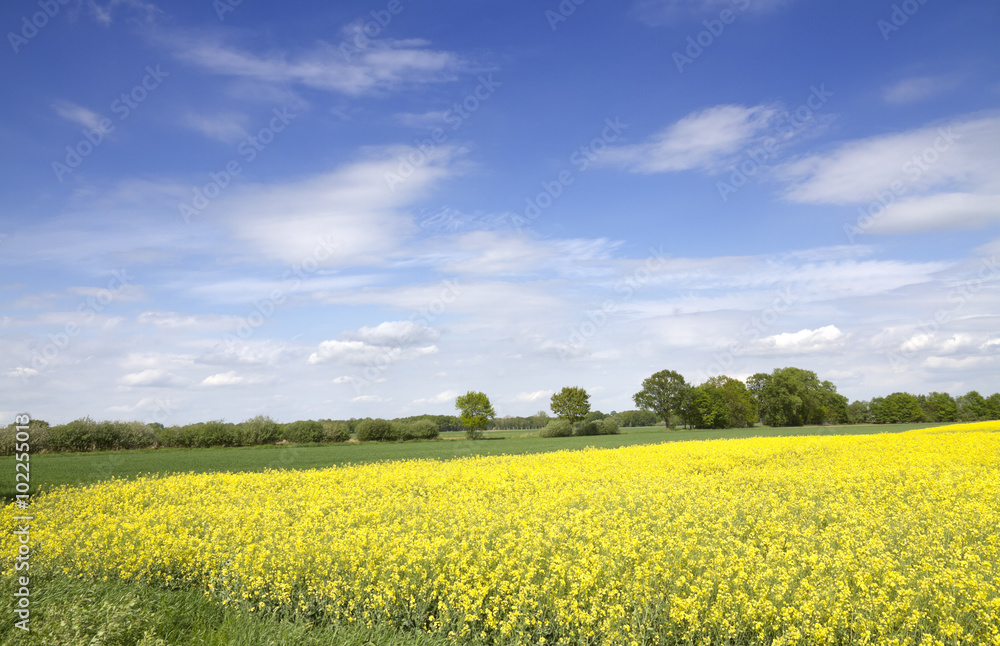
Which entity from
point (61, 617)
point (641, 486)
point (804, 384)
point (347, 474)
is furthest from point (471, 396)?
point (61, 617)

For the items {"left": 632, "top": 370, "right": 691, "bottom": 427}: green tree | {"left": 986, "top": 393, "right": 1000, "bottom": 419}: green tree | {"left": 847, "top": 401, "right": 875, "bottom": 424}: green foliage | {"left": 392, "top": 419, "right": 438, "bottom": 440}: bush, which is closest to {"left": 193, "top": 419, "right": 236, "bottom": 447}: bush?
{"left": 392, "top": 419, "right": 438, "bottom": 440}: bush

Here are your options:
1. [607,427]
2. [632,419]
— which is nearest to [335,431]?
[607,427]

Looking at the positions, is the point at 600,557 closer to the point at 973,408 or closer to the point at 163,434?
the point at 163,434

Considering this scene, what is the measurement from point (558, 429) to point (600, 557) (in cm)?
6653

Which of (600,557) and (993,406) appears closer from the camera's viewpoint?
(600,557)

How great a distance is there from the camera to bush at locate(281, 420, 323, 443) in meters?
56.0

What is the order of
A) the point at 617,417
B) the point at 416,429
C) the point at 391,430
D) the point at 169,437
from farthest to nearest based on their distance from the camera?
the point at 617,417
the point at 416,429
the point at 391,430
the point at 169,437

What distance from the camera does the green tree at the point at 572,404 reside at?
276 feet

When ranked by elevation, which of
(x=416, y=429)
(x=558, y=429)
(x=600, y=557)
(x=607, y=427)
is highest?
(x=600, y=557)

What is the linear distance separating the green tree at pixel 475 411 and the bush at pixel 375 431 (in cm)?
1589

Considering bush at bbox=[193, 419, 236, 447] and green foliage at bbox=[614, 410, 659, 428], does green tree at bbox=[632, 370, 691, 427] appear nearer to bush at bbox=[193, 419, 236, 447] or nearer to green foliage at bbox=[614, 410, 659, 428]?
green foliage at bbox=[614, 410, 659, 428]

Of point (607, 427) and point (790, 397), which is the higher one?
point (790, 397)

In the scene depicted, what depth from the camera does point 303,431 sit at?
185 feet

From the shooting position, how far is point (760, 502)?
30.5 feet
